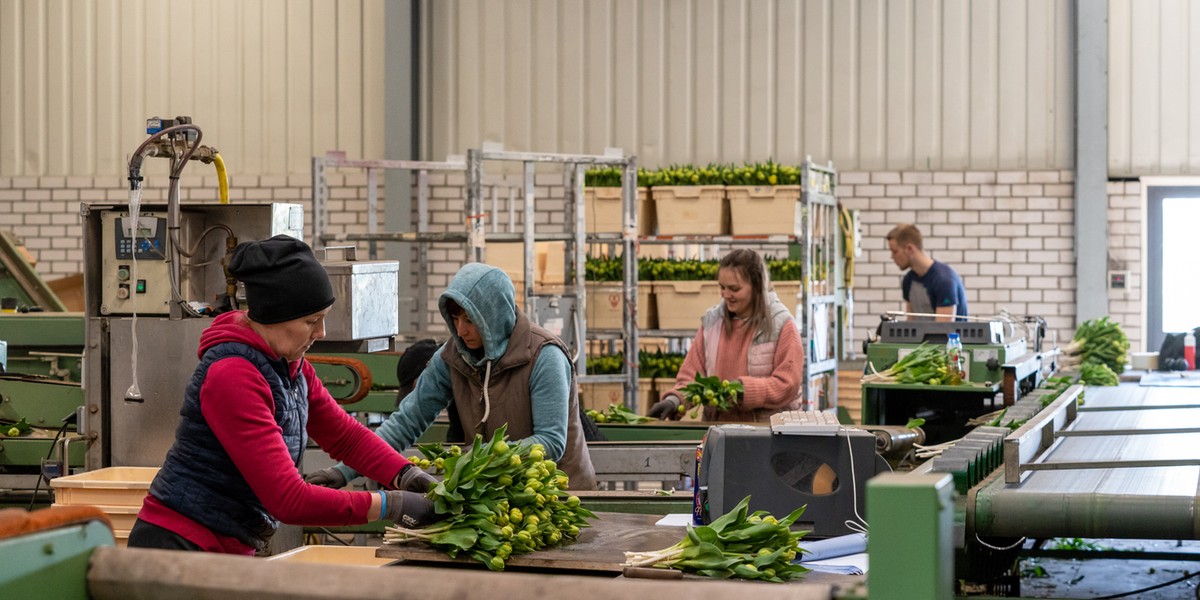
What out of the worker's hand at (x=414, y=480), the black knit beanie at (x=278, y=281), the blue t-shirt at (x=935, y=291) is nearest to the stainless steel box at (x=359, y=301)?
the worker's hand at (x=414, y=480)

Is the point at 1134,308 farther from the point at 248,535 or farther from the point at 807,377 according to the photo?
the point at 248,535

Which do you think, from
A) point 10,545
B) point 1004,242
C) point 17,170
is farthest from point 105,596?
point 17,170

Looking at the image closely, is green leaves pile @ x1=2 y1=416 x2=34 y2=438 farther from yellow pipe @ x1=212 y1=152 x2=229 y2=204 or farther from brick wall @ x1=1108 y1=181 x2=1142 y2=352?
brick wall @ x1=1108 y1=181 x2=1142 y2=352

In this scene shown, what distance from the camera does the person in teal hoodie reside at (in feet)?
11.7

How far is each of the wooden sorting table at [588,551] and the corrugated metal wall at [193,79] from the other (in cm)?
874

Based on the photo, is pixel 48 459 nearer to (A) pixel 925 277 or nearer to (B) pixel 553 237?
(B) pixel 553 237

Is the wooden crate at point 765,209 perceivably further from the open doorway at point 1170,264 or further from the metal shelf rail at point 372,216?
the open doorway at point 1170,264

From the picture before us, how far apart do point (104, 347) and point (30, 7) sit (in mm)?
9023

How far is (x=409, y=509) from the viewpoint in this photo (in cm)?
270

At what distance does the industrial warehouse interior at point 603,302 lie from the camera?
102 inches

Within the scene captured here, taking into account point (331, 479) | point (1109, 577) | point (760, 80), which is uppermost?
point (760, 80)

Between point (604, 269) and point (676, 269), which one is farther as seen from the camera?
point (676, 269)

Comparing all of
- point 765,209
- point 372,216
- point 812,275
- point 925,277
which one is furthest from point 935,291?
point 372,216

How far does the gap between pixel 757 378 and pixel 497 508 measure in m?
2.80
